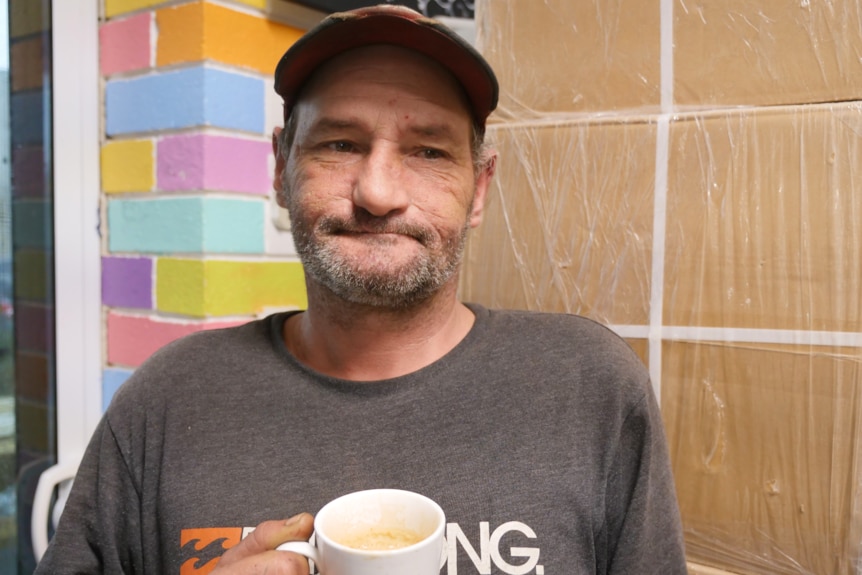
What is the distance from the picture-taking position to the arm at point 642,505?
867 mm

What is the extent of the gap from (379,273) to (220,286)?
442mm

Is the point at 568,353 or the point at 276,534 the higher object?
the point at 568,353

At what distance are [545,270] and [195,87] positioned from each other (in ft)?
2.34

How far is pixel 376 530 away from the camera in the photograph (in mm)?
645

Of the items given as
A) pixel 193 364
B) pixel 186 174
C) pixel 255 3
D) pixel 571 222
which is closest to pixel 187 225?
pixel 186 174

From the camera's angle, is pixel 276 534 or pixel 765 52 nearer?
pixel 276 534

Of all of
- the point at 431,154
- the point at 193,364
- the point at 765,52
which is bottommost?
the point at 193,364

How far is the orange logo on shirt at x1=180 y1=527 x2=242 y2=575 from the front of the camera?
2.70ft

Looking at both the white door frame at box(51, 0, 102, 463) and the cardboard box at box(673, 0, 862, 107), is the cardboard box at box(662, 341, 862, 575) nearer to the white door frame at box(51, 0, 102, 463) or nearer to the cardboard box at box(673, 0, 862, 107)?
the cardboard box at box(673, 0, 862, 107)

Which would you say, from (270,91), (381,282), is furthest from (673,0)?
(270,91)

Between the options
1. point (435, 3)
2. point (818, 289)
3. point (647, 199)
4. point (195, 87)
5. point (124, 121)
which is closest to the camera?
point (818, 289)

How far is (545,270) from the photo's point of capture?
3.58 ft

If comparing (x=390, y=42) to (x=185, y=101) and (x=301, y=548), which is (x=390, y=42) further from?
(x=301, y=548)

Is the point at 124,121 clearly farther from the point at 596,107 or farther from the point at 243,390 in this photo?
the point at 596,107
